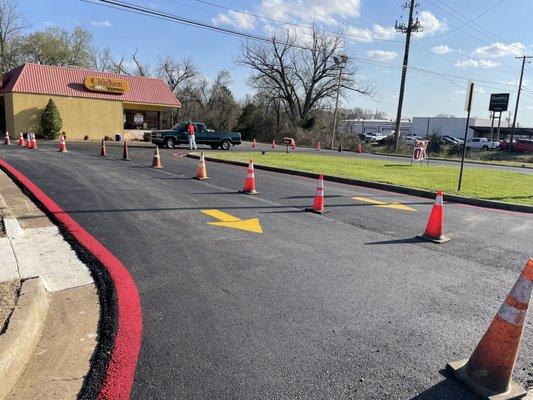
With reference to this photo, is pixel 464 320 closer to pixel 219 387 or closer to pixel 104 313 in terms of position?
pixel 219 387

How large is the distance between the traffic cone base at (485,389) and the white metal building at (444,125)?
7990 centimetres

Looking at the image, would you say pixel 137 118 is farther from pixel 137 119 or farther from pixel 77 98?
pixel 77 98

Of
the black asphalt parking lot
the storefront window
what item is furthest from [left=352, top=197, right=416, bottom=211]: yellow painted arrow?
the storefront window

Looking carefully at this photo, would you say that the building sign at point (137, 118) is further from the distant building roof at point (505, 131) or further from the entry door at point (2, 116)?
the distant building roof at point (505, 131)

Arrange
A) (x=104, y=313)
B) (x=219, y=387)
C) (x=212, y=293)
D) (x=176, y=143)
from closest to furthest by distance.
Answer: (x=219, y=387)
(x=104, y=313)
(x=212, y=293)
(x=176, y=143)

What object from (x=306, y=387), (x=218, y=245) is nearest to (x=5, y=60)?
(x=218, y=245)

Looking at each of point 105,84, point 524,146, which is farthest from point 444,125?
point 105,84

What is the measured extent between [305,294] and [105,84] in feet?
113

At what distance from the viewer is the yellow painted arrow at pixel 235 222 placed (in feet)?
23.1

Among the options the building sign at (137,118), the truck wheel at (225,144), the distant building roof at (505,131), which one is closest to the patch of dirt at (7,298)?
the truck wheel at (225,144)

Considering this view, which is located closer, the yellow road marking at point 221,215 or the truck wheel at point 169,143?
the yellow road marking at point 221,215

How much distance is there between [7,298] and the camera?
3.75 meters

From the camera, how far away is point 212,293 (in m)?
4.32

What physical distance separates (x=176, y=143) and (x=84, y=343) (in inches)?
986
